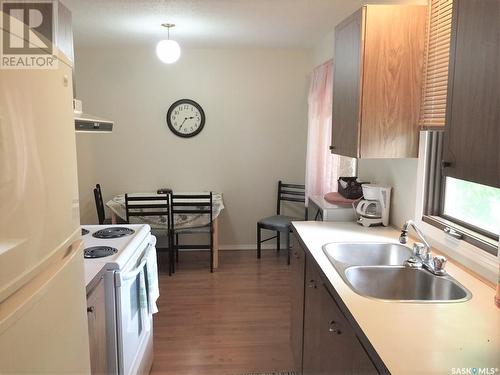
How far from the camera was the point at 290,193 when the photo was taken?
190 inches

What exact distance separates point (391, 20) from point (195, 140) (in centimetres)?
309

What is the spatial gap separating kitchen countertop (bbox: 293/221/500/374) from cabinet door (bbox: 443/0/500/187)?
0.47 meters

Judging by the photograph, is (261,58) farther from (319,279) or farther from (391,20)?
(319,279)

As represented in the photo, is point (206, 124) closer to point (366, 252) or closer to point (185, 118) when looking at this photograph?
point (185, 118)

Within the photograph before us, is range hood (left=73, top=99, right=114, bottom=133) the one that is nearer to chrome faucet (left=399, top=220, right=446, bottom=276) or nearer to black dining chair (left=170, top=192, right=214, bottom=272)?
chrome faucet (left=399, top=220, right=446, bottom=276)

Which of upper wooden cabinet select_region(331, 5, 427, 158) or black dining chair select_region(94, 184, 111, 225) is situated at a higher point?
upper wooden cabinet select_region(331, 5, 427, 158)

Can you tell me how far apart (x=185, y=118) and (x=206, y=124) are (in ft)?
0.86

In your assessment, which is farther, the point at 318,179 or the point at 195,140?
the point at 195,140

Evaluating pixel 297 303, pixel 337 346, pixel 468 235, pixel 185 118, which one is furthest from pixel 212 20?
pixel 337 346

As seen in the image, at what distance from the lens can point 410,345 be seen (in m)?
1.14

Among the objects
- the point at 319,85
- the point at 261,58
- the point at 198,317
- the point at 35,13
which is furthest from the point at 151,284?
the point at 261,58

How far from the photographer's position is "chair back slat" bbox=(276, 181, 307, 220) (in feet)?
15.7

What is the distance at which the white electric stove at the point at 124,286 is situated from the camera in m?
1.87

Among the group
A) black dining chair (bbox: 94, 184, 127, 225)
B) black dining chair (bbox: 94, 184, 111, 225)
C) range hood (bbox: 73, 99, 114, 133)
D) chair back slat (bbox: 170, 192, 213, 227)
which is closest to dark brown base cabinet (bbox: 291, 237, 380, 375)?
range hood (bbox: 73, 99, 114, 133)
